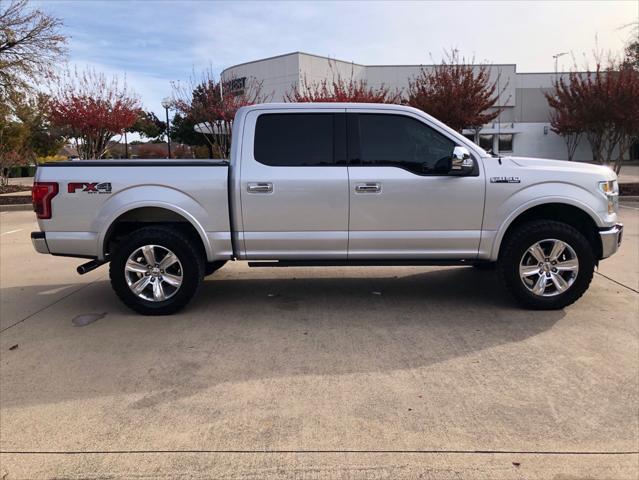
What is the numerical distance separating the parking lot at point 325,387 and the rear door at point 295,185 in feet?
2.43

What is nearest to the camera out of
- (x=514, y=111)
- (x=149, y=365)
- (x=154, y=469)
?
(x=154, y=469)

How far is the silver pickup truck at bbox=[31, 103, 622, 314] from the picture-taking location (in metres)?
5.07

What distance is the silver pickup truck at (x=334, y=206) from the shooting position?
5074mm

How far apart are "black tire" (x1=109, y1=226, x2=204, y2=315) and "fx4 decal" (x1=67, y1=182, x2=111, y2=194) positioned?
0.53 m

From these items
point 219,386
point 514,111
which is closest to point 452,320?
point 219,386

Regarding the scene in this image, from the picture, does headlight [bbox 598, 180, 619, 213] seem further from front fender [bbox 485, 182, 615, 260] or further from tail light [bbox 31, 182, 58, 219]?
tail light [bbox 31, 182, 58, 219]

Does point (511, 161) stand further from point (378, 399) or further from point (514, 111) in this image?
point (514, 111)

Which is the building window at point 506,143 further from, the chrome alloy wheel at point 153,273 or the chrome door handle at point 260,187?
the chrome alloy wheel at point 153,273

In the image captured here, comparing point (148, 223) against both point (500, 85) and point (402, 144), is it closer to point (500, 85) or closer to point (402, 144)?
point (402, 144)

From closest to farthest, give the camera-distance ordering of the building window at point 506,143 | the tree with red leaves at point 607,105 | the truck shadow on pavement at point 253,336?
the truck shadow on pavement at point 253,336 < the tree with red leaves at point 607,105 < the building window at point 506,143

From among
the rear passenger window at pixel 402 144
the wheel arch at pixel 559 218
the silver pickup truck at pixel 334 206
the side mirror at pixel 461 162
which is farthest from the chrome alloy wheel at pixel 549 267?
the rear passenger window at pixel 402 144

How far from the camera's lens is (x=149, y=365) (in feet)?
13.5

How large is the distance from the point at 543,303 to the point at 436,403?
7.77 ft

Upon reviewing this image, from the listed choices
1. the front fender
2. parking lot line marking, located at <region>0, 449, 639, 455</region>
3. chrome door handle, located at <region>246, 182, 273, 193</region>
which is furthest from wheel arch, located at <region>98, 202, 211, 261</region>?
the front fender
